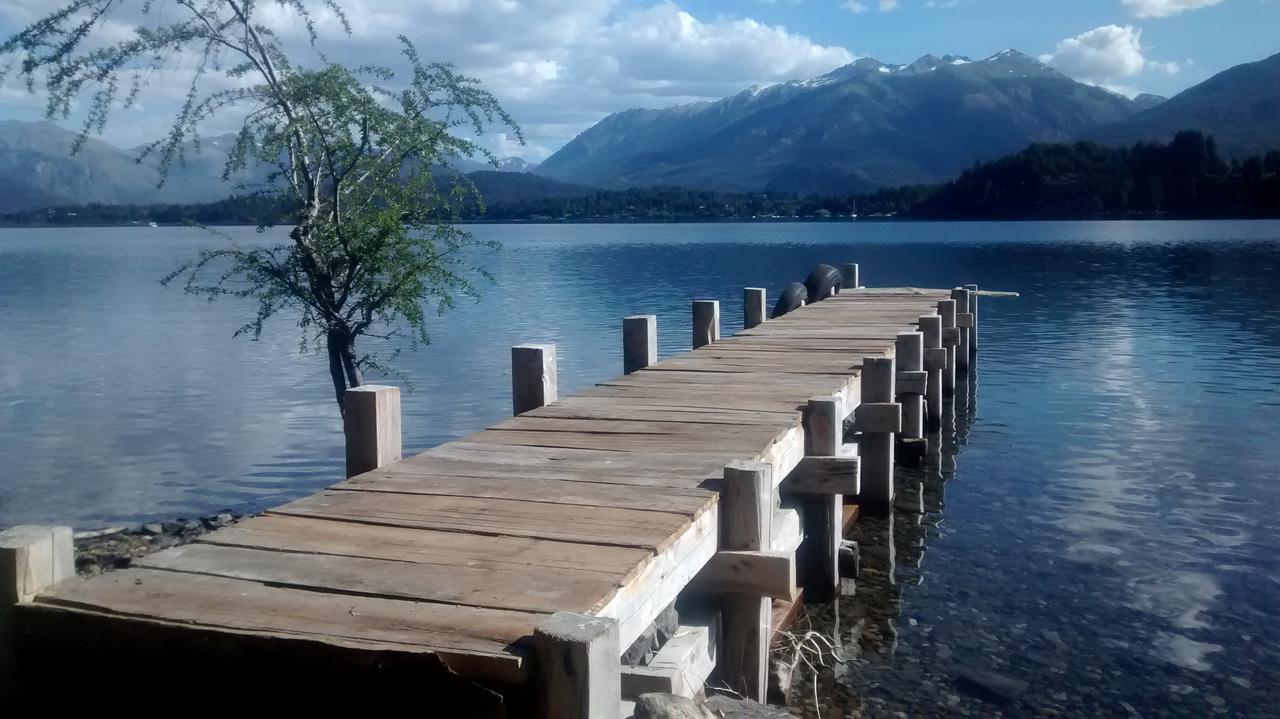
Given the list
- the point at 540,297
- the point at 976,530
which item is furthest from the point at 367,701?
the point at 540,297

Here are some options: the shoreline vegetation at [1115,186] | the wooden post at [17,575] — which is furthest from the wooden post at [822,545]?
the shoreline vegetation at [1115,186]

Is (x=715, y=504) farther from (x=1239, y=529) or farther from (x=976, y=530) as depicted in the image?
(x=1239, y=529)

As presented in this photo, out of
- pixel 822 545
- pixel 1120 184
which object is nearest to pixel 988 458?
pixel 822 545

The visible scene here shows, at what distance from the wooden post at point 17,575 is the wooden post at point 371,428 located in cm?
223

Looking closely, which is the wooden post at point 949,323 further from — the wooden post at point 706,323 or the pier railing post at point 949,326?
the wooden post at point 706,323

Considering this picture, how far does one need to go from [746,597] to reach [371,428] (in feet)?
7.86

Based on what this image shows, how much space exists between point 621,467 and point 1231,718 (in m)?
4.98

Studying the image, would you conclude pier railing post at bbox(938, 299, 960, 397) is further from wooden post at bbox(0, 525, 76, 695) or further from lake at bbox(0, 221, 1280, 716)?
wooden post at bbox(0, 525, 76, 695)

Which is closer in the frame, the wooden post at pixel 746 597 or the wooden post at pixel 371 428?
the wooden post at pixel 746 597

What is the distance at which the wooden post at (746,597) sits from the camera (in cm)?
567

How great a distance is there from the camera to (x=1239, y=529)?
12625 millimetres

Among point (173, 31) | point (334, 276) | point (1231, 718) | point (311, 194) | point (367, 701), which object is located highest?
point (173, 31)

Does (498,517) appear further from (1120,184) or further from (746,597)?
(1120,184)

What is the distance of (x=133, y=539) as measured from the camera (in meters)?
12.7
